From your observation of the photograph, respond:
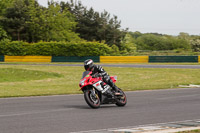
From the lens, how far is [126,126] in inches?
313

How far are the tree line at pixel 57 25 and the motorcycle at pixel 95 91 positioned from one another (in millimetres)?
48747

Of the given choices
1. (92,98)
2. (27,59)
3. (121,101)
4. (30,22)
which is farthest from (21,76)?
(30,22)

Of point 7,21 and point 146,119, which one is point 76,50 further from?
point 146,119

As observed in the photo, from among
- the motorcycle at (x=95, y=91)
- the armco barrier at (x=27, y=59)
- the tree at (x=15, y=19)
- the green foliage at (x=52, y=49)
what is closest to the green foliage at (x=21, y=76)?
the motorcycle at (x=95, y=91)

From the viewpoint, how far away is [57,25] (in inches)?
2982

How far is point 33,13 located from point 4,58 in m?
19.3

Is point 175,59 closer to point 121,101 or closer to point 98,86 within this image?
point 121,101

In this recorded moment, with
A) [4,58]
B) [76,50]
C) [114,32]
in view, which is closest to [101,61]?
[76,50]

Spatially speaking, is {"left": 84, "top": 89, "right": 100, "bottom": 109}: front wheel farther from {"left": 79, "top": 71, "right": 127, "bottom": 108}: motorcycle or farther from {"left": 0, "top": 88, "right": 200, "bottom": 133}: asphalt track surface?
{"left": 0, "top": 88, "right": 200, "bottom": 133}: asphalt track surface

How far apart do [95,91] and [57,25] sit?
65.8 meters

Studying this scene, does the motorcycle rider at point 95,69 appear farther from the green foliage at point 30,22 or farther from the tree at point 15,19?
the tree at point 15,19

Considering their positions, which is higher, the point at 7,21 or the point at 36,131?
the point at 7,21

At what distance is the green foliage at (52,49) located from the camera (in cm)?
5406

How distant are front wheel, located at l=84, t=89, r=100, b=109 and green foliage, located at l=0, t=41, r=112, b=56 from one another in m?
42.7
